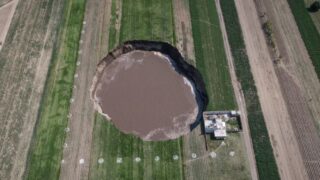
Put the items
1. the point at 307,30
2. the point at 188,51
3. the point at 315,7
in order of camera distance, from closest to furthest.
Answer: the point at 188,51, the point at 307,30, the point at 315,7

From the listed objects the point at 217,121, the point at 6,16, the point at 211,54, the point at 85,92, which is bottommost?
the point at 217,121

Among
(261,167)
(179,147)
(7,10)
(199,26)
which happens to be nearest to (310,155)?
(261,167)

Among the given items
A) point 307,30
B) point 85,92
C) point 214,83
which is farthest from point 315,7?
point 85,92

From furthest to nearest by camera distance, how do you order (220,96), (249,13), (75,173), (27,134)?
(249,13)
(220,96)
(27,134)
(75,173)

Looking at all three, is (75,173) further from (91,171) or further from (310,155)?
(310,155)

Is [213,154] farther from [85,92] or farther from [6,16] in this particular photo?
[6,16]

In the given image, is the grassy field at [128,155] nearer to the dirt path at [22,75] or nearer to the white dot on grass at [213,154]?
the white dot on grass at [213,154]
